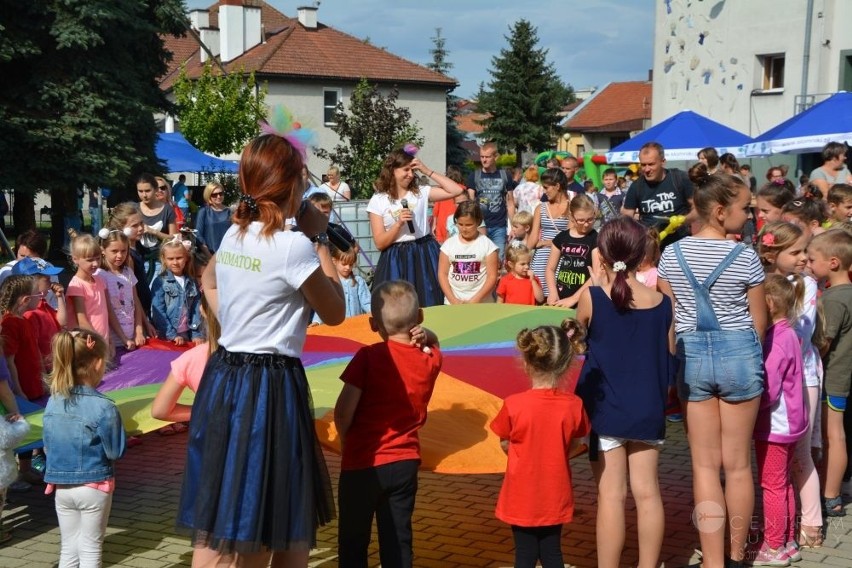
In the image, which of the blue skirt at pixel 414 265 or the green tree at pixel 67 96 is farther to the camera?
the green tree at pixel 67 96

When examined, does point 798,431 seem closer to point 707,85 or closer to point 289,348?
point 289,348

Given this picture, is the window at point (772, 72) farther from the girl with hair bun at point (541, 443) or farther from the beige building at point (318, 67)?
the beige building at point (318, 67)

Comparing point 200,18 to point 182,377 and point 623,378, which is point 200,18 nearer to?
point 182,377

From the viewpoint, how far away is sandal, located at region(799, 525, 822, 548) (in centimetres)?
569

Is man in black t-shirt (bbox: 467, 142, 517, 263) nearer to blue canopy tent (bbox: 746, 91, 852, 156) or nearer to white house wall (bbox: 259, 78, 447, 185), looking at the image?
blue canopy tent (bbox: 746, 91, 852, 156)

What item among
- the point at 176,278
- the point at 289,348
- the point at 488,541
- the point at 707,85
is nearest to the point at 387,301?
the point at 289,348

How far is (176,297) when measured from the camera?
8.17 m

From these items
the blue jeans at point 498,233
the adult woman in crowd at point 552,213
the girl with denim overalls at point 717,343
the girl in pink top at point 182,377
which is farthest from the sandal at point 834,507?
the blue jeans at point 498,233

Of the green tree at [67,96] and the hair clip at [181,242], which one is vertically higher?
the green tree at [67,96]

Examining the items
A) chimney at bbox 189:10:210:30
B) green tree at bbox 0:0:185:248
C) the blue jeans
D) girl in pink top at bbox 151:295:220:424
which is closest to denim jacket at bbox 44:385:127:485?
girl in pink top at bbox 151:295:220:424

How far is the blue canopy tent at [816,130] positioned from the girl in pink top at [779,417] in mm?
9912

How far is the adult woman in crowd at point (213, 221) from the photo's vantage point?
11742mm

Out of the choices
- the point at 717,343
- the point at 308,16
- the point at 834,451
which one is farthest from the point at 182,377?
the point at 308,16

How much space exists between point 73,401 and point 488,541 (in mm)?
2309
